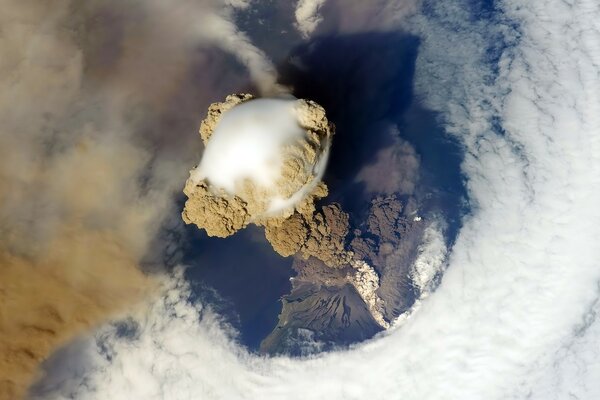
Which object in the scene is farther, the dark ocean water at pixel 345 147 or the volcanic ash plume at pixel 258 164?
the dark ocean water at pixel 345 147

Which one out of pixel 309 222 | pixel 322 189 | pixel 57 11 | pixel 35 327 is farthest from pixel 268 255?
pixel 57 11

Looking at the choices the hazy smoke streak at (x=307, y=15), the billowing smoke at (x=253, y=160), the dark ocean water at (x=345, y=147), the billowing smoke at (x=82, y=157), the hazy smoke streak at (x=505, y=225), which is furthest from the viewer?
the hazy smoke streak at (x=505, y=225)

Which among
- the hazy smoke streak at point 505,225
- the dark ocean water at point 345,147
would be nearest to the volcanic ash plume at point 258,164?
the dark ocean water at point 345,147

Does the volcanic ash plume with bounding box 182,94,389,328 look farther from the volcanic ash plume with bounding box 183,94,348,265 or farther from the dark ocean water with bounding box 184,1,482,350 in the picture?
the dark ocean water with bounding box 184,1,482,350

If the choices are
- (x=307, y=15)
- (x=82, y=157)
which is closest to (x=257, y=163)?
(x=82, y=157)

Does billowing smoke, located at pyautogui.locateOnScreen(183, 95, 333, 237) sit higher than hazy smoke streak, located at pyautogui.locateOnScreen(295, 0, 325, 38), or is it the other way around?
hazy smoke streak, located at pyautogui.locateOnScreen(295, 0, 325, 38)

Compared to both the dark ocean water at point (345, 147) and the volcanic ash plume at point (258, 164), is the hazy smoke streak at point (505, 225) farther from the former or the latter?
the volcanic ash plume at point (258, 164)

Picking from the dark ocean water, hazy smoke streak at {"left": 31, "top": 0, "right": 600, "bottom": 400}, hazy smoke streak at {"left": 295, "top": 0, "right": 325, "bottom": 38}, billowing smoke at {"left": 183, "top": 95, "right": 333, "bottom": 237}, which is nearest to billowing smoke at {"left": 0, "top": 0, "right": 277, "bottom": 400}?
billowing smoke at {"left": 183, "top": 95, "right": 333, "bottom": 237}

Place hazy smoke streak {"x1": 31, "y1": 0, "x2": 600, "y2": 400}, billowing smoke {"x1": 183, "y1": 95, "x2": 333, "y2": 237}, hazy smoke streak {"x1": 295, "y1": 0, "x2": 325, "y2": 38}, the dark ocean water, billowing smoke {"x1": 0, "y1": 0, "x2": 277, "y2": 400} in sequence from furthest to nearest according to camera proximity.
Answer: hazy smoke streak {"x1": 31, "y1": 0, "x2": 600, "y2": 400}
hazy smoke streak {"x1": 295, "y1": 0, "x2": 325, "y2": 38}
the dark ocean water
billowing smoke {"x1": 0, "y1": 0, "x2": 277, "y2": 400}
billowing smoke {"x1": 183, "y1": 95, "x2": 333, "y2": 237}
